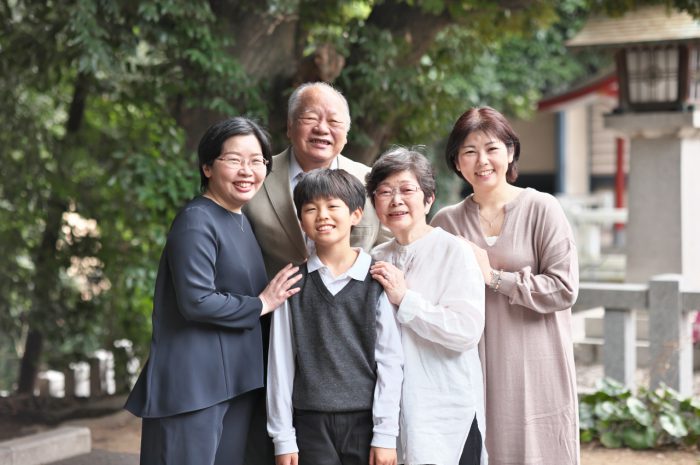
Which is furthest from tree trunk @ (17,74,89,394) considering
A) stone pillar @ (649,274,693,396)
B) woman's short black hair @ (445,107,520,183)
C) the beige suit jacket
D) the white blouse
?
the white blouse

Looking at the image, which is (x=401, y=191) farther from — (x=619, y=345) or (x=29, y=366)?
(x=29, y=366)

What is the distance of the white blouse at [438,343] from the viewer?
2.54 m

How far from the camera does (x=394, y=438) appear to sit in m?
2.52

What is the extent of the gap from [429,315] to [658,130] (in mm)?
6501

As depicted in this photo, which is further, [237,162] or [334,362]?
[237,162]

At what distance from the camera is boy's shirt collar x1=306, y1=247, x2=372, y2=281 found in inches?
102

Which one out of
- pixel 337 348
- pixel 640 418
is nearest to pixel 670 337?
pixel 640 418

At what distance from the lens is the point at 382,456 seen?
2.49 metres

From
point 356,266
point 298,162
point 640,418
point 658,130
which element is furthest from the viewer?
point 658,130

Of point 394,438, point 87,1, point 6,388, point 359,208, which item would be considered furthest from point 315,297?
point 6,388

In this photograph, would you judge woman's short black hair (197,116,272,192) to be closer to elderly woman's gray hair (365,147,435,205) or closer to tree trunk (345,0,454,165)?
elderly woman's gray hair (365,147,435,205)

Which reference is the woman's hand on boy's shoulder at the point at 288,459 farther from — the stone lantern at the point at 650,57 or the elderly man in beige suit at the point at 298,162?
the stone lantern at the point at 650,57

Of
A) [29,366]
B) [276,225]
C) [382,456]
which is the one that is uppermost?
[276,225]

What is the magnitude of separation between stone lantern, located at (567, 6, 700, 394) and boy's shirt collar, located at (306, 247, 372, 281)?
621 centimetres
